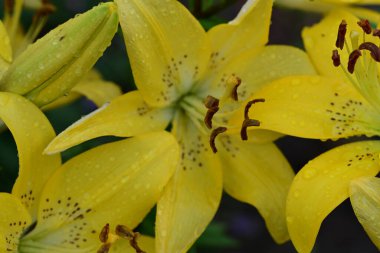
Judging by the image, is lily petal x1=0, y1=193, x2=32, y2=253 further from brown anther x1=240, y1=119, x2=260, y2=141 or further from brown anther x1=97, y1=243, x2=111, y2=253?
brown anther x1=240, y1=119, x2=260, y2=141

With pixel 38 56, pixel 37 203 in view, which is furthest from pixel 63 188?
pixel 38 56

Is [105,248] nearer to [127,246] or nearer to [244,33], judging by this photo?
[127,246]

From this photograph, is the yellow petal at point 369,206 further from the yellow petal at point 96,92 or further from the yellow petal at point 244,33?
the yellow petal at point 96,92

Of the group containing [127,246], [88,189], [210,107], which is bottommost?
[127,246]

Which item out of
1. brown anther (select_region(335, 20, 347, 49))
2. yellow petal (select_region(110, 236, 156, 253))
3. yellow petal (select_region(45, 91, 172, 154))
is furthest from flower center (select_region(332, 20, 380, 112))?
yellow petal (select_region(110, 236, 156, 253))

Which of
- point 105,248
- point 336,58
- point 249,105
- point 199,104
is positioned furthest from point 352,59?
point 105,248

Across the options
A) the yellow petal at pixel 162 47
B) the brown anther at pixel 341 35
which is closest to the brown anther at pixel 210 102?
the yellow petal at pixel 162 47

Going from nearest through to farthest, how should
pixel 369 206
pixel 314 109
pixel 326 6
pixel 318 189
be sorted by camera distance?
1. pixel 369 206
2. pixel 318 189
3. pixel 314 109
4. pixel 326 6
